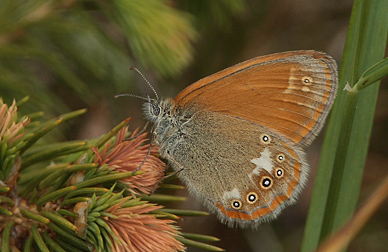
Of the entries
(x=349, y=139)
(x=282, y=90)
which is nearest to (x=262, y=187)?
(x=282, y=90)

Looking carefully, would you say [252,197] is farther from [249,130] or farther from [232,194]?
[249,130]

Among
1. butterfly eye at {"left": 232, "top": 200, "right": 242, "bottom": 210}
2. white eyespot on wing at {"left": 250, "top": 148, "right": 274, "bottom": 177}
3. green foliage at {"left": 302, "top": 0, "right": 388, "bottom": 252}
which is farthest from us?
white eyespot on wing at {"left": 250, "top": 148, "right": 274, "bottom": 177}

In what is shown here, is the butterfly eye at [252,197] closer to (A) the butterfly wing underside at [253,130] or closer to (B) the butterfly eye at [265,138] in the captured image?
(A) the butterfly wing underside at [253,130]

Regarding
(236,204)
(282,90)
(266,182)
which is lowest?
(236,204)

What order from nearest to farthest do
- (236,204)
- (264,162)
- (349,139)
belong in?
(349,139), (236,204), (264,162)

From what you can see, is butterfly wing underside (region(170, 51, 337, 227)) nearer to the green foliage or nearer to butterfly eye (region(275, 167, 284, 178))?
butterfly eye (region(275, 167, 284, 178))

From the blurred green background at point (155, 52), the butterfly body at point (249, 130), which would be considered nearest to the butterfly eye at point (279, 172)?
the butterfly body at point (249, 130)

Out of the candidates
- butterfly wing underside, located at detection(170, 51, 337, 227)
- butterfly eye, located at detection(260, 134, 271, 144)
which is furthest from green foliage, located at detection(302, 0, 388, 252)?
butterfly eye, located at detection(260, 134, 271, 144)

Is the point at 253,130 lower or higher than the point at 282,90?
lower
